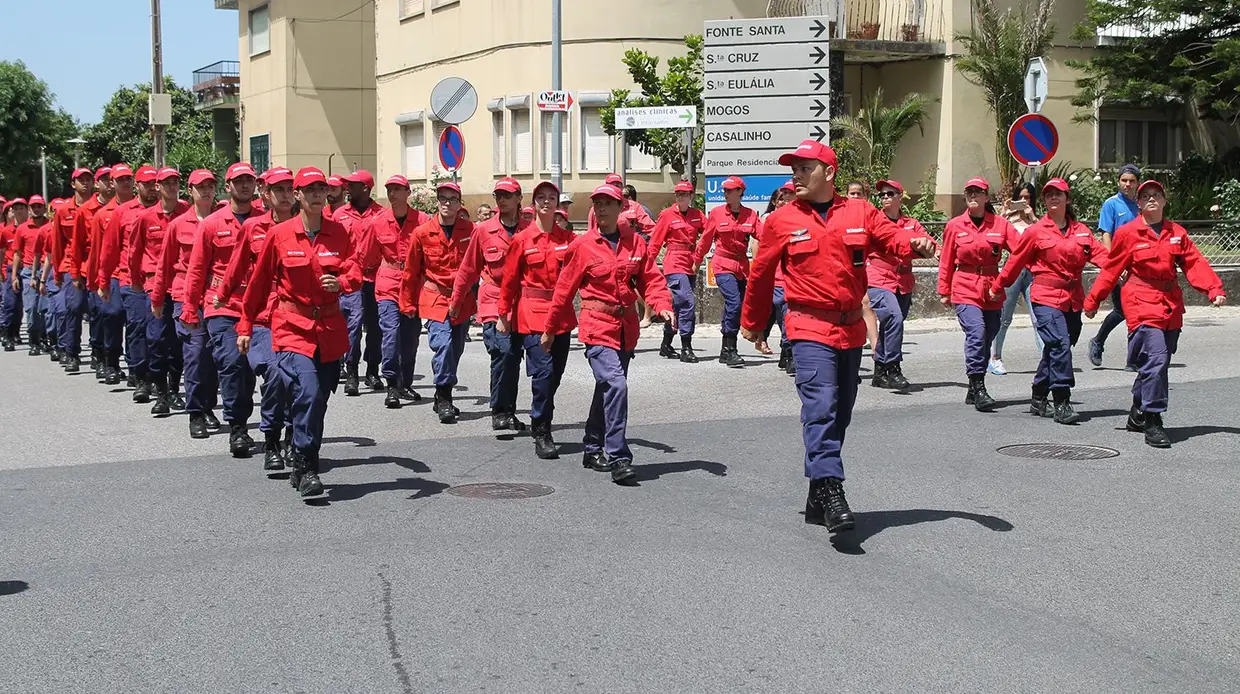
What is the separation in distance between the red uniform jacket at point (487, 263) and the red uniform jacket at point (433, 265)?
33.7 inches

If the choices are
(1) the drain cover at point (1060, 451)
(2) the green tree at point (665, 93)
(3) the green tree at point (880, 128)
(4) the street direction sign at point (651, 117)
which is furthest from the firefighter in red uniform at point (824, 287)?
(3) the green tree at point (880, 128)

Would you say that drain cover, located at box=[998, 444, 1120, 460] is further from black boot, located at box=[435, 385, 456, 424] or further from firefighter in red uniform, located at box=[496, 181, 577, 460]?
black boot, located at box=[435, 385, 456, 424]

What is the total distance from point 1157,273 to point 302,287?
5867mm

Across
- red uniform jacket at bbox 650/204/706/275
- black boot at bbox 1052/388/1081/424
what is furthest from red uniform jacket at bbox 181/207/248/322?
red uniform jacket at bbox 650/204/706/275

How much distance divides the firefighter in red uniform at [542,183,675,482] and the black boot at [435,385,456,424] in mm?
2485

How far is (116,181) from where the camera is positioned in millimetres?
14156

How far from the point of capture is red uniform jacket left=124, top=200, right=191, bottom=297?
12484mm

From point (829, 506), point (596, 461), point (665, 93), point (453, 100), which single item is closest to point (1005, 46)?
point (665, 93)

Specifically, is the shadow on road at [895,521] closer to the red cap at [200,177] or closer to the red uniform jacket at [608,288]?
the red uniform jacket at [608,288]

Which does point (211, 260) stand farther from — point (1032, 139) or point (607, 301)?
point (1032, 139)

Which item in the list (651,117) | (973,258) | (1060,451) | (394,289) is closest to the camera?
(1060,451)

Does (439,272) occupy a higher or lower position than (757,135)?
lower

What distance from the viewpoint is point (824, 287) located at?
25.5 ft

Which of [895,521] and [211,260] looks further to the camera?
[211,260]
